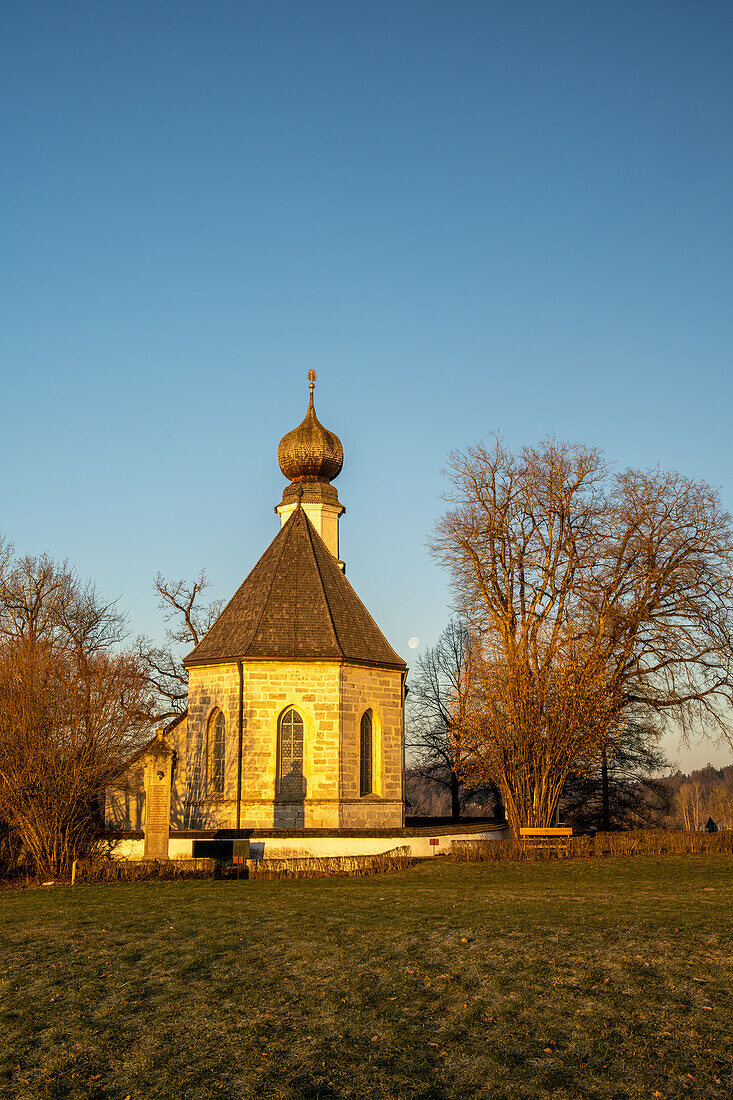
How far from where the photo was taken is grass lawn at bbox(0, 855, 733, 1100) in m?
6.61

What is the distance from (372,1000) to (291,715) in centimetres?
1713

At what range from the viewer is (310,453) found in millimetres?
32938

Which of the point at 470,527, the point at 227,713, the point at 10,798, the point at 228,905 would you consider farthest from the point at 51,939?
the point at 470,527

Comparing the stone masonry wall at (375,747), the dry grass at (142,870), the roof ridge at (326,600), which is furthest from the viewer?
the roof ridge at (326,600)

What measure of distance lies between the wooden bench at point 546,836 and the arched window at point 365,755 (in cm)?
450

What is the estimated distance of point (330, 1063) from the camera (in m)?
6.83

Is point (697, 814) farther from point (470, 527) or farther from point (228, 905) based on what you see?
point (228, 905)

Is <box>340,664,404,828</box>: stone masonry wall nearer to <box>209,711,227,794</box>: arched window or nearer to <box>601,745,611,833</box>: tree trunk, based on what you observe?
<box>209,711,227,794</box>: arched window

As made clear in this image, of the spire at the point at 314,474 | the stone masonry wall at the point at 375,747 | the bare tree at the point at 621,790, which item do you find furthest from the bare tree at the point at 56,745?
the bare tree at the point at 621,790

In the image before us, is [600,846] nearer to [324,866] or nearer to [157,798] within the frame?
[324,866]

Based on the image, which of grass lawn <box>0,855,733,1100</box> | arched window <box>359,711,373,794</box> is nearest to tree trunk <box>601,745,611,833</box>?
arched window <box>359,711,373,794</box>

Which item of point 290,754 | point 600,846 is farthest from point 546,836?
point 290,754

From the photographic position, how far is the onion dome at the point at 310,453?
32969 millimetres

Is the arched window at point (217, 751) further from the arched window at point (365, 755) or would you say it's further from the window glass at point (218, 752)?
the arched window at point (365, 755)
